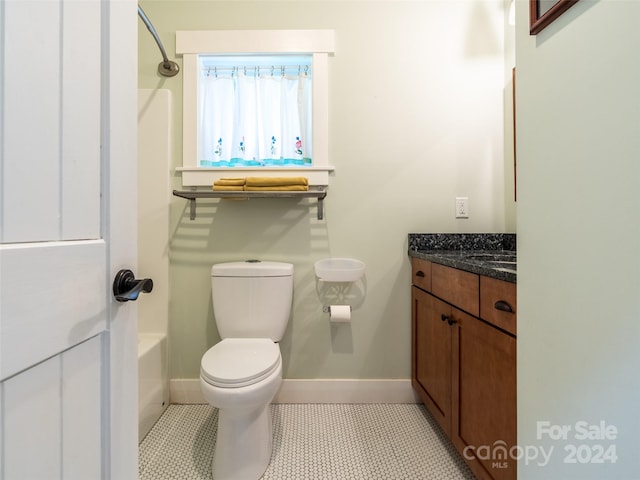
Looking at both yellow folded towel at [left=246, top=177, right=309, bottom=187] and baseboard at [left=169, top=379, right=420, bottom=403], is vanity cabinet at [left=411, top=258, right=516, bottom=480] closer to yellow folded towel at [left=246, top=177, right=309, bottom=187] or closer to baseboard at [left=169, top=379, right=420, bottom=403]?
baseboard at [left=169, top=379, right=420, bottom=403]

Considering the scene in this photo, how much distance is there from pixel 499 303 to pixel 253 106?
65.6 inches

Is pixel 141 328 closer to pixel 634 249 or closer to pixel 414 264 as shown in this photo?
pixel 414 264

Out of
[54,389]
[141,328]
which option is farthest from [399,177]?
[141,328]

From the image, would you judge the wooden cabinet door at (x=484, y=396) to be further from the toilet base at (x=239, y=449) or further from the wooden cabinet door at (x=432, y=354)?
the toilet base at (x=239, y=449)

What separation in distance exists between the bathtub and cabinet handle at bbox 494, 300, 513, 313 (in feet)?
5.19

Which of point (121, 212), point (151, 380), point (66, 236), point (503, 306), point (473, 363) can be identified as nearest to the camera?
point (66, 236)

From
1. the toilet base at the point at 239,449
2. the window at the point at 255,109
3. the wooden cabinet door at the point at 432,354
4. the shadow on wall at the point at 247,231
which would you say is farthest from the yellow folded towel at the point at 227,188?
the wooden cabinet door at the point at 432,354

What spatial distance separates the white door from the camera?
355 mm

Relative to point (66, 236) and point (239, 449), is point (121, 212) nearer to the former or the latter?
point (66, 236)

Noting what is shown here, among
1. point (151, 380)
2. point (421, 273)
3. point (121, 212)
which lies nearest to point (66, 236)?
point (121, 212)

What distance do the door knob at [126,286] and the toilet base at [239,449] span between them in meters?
0.80

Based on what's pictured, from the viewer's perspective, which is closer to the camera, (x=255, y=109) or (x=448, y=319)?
(x=448, y=319)

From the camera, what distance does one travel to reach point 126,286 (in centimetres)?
53

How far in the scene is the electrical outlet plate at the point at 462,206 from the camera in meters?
1.67
